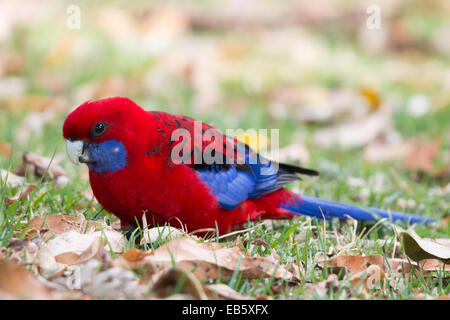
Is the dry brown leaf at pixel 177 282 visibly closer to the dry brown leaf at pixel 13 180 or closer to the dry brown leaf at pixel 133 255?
the dry brown leaf at pixel 133 255

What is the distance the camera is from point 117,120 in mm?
2627

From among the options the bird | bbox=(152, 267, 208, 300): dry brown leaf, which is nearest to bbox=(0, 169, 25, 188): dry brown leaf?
the bird

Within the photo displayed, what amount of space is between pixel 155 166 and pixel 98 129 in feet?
0.98

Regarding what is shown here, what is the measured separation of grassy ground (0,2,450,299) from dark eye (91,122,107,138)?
1.15ft

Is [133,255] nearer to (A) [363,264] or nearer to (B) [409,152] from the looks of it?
(A) [363,264]

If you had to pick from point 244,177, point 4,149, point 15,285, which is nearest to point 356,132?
point 244,177

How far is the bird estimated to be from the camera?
2594mm

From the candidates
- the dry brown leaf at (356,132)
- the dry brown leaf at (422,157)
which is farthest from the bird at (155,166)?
the dry brown leaf at (356,132)

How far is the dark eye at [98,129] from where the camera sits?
8.48 ft

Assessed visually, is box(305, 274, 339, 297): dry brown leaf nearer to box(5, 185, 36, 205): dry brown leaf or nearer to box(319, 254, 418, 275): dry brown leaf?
box(319, 254, 418, 275): dry brown leaf

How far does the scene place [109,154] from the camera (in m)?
2.60

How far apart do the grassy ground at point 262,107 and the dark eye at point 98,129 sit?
0.35 m
